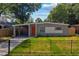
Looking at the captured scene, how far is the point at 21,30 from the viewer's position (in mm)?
22500

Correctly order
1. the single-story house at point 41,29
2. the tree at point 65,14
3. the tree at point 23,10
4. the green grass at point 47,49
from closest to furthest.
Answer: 1. the green grass at point 47,49
2. the single-story house at point 41,29
3. the tree at point 23,10
4. the tree at point 65,14

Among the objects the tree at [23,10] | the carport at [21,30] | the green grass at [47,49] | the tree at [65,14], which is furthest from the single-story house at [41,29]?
the green grass at [47,49]

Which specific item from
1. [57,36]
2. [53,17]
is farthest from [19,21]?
[57,36]

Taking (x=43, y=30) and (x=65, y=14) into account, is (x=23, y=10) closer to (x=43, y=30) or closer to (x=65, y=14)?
(x=43, y=30)

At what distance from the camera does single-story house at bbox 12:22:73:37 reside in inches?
830

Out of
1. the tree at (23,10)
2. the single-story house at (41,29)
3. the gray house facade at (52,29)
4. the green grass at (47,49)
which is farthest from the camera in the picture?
the tree at (23,10)

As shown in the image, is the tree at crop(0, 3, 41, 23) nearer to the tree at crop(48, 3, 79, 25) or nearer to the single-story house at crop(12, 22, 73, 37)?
the single-story house at crop(12, 22, 73, 37)

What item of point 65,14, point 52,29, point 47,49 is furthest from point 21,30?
point 47,49

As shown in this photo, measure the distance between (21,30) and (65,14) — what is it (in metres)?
5.06

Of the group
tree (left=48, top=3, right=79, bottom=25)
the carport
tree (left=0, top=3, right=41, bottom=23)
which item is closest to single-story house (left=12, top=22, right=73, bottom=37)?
the carport

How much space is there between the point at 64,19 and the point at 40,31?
4139mm

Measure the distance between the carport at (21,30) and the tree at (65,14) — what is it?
3.10m

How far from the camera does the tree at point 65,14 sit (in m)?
23.7

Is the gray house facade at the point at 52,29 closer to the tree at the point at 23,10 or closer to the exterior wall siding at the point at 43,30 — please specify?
the exterior wall siding at the point at 43,30
